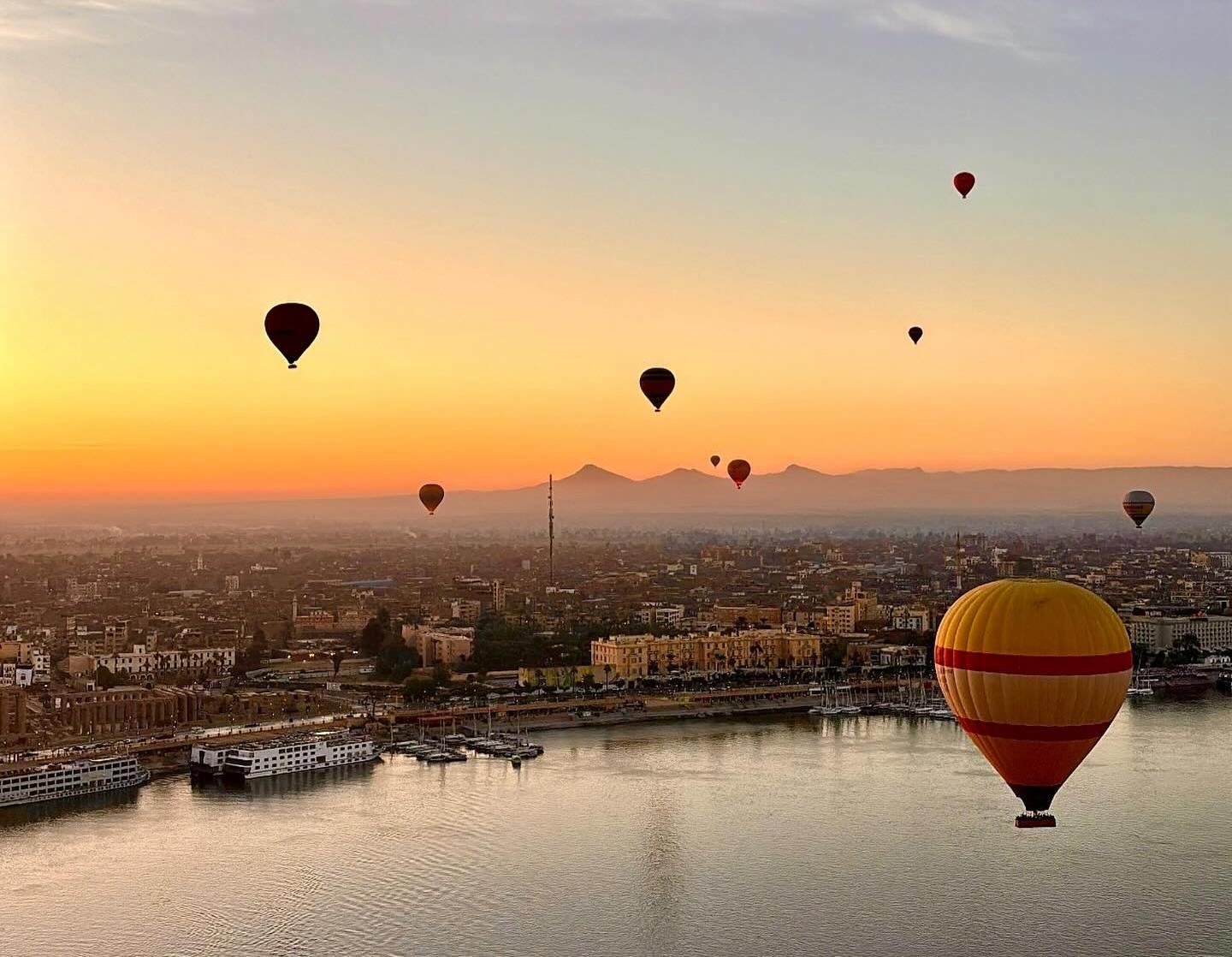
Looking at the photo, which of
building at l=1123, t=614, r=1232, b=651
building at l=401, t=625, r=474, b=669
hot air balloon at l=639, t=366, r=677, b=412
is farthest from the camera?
building at l=1123, t=614, r=1232, b=651

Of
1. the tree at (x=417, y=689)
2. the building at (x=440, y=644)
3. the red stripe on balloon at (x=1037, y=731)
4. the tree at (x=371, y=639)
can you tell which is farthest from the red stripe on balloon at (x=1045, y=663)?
the tree at (x=371, y=639)

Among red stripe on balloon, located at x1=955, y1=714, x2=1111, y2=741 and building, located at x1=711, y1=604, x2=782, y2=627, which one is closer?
red stripe on balloon, located at x1=955, y1=714, x2=1111, y2=741

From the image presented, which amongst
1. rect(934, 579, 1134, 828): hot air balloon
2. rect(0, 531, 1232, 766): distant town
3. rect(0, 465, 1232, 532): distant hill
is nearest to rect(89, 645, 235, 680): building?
rect(0, 531, 1232, 766): distant town

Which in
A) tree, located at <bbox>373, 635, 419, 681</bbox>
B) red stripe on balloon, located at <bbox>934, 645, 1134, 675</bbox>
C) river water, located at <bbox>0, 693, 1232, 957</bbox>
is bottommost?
river water, located at <bbox>0, 693, 1232, 957</bbox>

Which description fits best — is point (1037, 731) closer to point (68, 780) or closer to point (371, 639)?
point (68, 780)

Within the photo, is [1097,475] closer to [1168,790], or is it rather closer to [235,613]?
[235,613]

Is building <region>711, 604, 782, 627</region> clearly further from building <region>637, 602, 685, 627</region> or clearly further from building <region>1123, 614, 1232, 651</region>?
building <region>1123, 614, 1232, 651</region>

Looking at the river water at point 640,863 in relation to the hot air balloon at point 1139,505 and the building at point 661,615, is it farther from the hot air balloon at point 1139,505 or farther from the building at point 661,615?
the building at point 661,615

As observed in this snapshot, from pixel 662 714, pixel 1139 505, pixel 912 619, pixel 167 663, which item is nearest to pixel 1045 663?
pixel 1139 505
